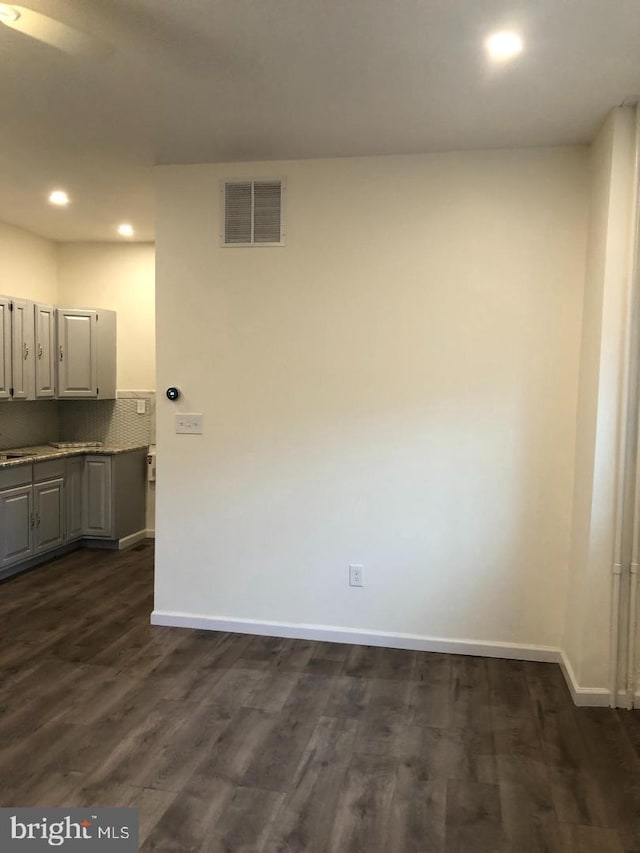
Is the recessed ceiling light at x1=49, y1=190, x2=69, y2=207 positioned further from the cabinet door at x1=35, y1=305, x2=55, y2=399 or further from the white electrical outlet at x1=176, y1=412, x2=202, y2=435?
the white electrical outlet at x1=176, y1=412, x2=202, y2=435

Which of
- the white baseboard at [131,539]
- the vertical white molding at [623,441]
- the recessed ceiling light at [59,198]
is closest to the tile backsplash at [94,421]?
the white baseboard at [131,539]

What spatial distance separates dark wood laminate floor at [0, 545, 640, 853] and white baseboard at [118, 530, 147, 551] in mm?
1794

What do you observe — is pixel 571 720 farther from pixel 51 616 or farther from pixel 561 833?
pixel 51 616

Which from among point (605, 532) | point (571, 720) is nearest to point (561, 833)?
point (571, 720)

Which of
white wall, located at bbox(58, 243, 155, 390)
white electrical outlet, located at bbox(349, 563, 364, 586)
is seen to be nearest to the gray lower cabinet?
white wall, located at bbox(58, 243, 155, 390)

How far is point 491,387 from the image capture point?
11.0ft

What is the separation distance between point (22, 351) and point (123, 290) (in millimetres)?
1130

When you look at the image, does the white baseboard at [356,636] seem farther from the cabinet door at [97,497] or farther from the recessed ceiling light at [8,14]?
the recessed ceiling light at [8,14]

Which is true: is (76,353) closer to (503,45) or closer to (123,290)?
(123,290)

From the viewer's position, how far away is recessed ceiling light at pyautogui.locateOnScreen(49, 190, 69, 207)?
415 cm

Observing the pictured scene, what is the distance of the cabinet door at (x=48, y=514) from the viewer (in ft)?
16.0

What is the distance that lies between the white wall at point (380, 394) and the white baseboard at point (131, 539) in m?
1.88

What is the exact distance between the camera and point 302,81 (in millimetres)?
2580

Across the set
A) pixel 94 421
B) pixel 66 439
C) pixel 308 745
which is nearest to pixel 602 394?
pixel 308 745
